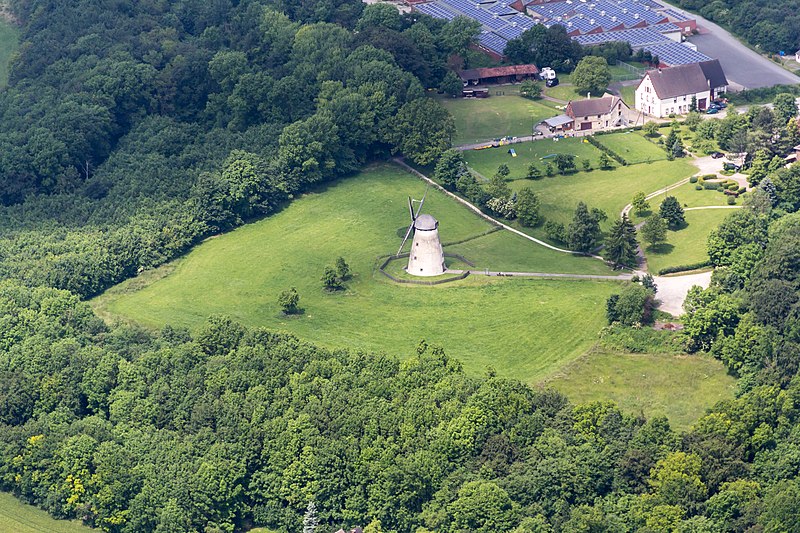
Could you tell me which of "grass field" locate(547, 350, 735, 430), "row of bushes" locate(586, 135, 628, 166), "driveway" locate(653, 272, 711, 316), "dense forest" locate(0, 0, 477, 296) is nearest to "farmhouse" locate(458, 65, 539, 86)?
"dense forest" locate(0, 0, 477, 296)

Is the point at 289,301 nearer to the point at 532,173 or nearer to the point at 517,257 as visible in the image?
the point at 517,257

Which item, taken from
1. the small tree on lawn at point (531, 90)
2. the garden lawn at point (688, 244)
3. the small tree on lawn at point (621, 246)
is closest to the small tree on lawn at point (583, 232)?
the small tree on lawn at point (621, 246)

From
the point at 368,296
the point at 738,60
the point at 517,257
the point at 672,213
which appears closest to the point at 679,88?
the point at 738,60

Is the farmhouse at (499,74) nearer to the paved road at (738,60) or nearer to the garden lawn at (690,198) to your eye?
the paved road at (738,60)

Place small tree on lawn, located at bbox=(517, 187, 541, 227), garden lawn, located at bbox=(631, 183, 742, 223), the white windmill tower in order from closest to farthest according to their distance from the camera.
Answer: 1. the white windmill tower
2. small tree on lawn, located at bbox=(517, 187, 541, 227)
3. garden lawn, located at bbox=(631, 183, 742, 223)

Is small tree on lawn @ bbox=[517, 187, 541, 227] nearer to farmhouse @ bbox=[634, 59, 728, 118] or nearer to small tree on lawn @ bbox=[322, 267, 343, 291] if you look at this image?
small tree on lawn @ bbox=[322, 267, 343, 291]

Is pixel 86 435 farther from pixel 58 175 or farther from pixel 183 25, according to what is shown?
pixel 183 25
